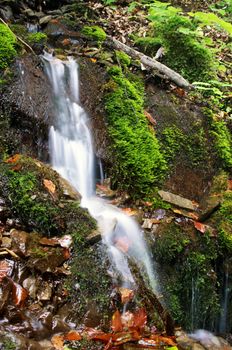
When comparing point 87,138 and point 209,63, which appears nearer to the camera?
point 87,138

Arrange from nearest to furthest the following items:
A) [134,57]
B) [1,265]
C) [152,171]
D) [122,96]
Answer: [1,265], [152,171], [122,96], [134,57]

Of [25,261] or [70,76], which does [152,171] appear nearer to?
[70,76]

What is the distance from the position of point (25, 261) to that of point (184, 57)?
5.08 meters

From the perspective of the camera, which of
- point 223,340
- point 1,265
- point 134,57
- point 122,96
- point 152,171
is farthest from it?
point 134,57

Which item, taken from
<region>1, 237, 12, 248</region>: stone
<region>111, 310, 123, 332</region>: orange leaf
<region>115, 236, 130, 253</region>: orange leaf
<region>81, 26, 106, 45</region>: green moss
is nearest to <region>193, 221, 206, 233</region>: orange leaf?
<region>115, 236, 130, 253</region>: orange leaf

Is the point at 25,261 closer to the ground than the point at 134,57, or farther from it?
closer to the ground

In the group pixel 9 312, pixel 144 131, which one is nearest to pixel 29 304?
pixel 9 312

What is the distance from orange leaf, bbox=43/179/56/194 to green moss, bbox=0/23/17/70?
6.54 ft

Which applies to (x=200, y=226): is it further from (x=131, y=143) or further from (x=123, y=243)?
(x=131, y=143)

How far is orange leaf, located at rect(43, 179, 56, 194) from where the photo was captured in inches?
170

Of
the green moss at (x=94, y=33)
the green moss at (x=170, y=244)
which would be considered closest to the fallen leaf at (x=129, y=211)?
the green moss at (x=170, y=244)

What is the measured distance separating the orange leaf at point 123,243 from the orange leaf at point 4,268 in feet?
4.12

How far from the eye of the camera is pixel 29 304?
133 inches

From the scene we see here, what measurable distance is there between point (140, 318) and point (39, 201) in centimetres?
155
